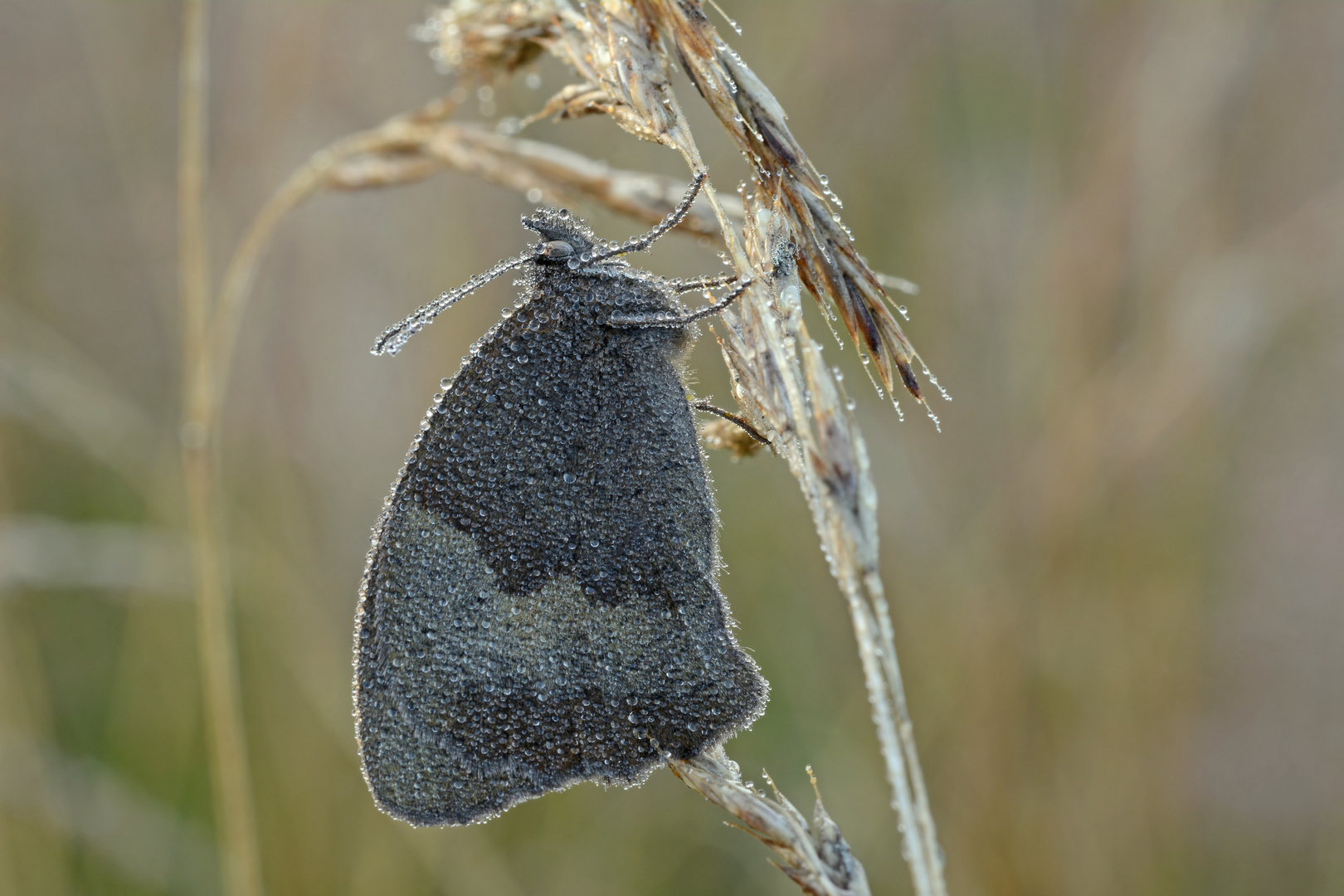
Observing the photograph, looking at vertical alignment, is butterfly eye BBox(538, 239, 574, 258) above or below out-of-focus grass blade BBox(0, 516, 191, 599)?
below

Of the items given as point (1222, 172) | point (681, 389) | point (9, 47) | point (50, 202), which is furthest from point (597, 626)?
point (9, 47)

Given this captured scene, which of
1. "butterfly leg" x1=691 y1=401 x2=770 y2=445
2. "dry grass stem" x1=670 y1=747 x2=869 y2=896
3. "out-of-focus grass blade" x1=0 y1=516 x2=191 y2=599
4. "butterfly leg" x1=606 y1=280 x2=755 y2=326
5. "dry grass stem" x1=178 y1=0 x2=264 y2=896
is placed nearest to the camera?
"dry grass stem" x1=670 y1=747 x2=869 y2=896

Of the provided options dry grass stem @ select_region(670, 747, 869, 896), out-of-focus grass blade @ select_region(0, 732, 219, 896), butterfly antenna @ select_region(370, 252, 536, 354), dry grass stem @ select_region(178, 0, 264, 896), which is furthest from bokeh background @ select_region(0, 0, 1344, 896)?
dry grass stem @ select_region(670, 747, 869, 896)

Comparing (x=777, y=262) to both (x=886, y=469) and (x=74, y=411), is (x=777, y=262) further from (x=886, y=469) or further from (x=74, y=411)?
(x=74, y=411)

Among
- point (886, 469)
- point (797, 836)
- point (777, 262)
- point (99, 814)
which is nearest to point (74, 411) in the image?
point (99, 814)

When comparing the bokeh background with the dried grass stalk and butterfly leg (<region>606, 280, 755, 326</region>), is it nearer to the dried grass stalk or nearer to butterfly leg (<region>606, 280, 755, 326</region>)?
butterfly leg (<region>606, 280, 755, 326</region>)

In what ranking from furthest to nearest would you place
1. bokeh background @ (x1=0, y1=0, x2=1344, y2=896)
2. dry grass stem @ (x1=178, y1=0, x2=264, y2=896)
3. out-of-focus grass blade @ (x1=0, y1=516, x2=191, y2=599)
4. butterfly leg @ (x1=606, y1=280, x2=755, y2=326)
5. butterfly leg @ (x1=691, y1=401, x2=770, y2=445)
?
1. bokeh background @ (x1=0, y1=0, x2=1344, y2=896)
2. out-of-focus grass blade @ (x1=0, y1=516, x2=191, y2=599)
3. dry grass stem @ (x1=178, y1=0, x2=264, y2=896)
4. butterfly leg @ (x1=606, y1=280, x2=755, y2=326)
5. butterfly leg @ (x1=691, y1=401, x2=770, y2=445)

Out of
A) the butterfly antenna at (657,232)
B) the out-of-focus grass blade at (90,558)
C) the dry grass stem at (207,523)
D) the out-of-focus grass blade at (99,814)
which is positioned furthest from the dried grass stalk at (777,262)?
the out-of-focus grass blade at (99,814)

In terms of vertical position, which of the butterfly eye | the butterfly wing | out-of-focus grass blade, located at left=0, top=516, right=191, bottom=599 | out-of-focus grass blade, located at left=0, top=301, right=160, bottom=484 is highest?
out-of-focus grass blade, located at left=0, top=301, right=160, bottom=484
